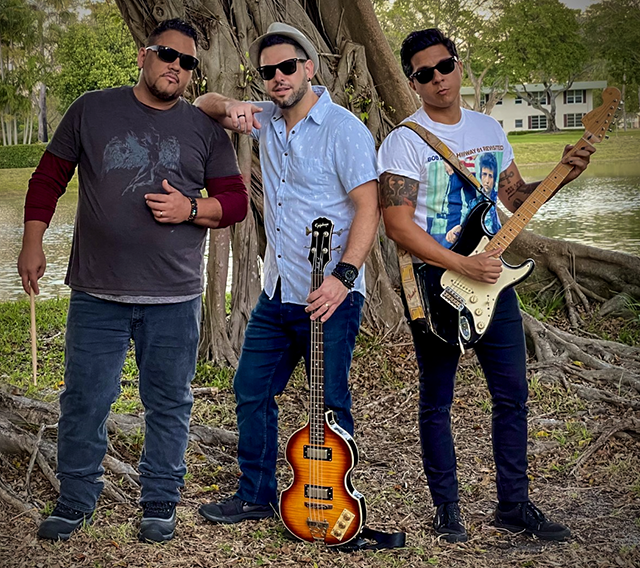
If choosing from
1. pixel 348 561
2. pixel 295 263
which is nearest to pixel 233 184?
pixel 295 263

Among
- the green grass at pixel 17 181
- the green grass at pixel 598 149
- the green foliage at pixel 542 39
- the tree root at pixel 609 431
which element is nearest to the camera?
the tree root at pixel 609 431

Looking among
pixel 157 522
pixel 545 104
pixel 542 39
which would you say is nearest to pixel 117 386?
pixel 157 522

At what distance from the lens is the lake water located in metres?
12.6

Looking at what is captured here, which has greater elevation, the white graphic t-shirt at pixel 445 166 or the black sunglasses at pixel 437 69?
the black sunglasses at pixel 437 69

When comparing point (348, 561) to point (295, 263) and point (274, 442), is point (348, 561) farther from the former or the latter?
point (295, 263)

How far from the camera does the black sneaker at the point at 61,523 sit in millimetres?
3959

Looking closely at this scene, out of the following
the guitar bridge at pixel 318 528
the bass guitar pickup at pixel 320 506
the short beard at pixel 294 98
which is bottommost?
the guitar bridge at pixel 318 528

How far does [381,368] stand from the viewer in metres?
7.06

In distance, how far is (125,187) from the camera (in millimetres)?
3844

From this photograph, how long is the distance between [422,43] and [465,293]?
1088 mm

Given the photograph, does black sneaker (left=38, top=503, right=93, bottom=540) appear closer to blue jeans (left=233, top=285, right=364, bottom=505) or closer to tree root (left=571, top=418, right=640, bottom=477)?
blue jeans (left=233, top=285, right=364, bottom=505)

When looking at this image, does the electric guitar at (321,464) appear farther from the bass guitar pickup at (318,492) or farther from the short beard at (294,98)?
the short beard at (294,98)

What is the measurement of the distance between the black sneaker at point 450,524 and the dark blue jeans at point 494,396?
41 mm

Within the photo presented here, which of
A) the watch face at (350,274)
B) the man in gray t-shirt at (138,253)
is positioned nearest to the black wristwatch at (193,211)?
the man in gray t-shirt at (138,253)
